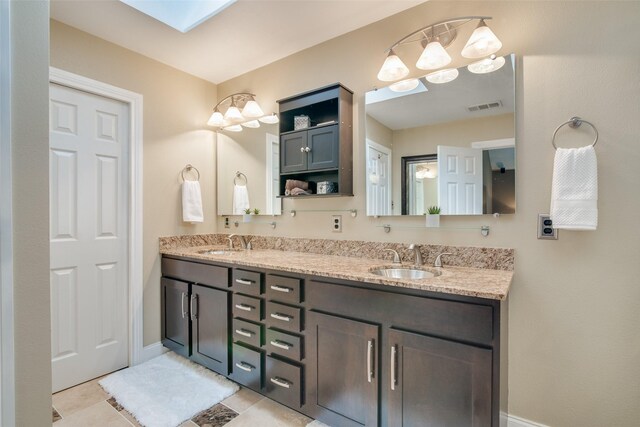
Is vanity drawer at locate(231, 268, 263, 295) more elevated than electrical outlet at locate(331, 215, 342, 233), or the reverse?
electrical outlet at locate(331, 215, 342, 233)

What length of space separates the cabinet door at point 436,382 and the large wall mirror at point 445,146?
2.69ft

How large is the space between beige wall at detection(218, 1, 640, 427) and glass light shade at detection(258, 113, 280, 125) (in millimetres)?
1406

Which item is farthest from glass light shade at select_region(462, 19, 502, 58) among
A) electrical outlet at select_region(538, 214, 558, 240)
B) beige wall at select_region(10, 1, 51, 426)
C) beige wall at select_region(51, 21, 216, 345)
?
beige wall at select_region(51, 21, 216, 345)

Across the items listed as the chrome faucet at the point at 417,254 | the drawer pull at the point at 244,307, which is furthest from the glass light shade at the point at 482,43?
the drawer pull at the point at 244,307

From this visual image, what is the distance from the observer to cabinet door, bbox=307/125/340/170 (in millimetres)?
2148

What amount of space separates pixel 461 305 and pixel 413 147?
3.49 feet

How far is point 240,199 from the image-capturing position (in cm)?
287

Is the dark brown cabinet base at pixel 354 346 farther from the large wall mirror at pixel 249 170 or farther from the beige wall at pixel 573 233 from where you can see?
the large wall mirror at pixel 249 170

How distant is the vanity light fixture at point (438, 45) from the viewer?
163 centimetres

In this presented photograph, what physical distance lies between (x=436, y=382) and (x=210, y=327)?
1535 mm

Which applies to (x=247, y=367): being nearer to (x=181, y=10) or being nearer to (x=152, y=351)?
(x=152, y=351)

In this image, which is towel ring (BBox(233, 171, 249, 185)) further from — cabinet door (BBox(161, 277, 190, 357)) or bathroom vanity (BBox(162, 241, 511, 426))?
cabinet door (BBox(161, 277, 190, 357))

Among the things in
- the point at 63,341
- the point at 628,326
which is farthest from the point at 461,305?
the point at 63,341

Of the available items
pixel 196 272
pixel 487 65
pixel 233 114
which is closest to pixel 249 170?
pixel 233 114
